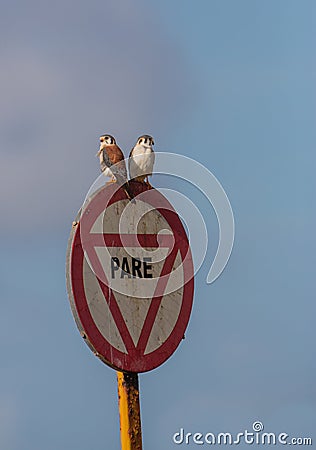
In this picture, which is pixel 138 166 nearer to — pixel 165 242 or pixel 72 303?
pixel 165 242

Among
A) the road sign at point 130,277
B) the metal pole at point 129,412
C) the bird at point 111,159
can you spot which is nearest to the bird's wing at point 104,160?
the bird at point 111,159

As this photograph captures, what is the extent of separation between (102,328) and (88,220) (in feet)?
1.77

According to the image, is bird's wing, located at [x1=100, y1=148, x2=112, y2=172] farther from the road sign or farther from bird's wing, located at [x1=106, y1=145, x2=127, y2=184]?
the road sign

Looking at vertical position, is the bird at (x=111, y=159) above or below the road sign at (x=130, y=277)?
above

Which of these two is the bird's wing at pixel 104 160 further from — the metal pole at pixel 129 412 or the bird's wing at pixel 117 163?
the metal pole at pixel 129 412

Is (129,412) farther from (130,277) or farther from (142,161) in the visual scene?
(142,161)

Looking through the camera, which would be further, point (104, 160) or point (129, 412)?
point (104, 160)

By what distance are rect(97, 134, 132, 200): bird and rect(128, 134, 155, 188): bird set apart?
62 millimetres

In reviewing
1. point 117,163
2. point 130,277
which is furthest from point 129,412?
point 117,163

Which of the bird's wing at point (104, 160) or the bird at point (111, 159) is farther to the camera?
the bird's wing at point (104, 160)

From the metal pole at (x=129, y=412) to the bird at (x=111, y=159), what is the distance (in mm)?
1056

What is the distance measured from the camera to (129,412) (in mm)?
5508

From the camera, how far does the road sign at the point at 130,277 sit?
531 cm

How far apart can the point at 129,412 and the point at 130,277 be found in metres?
0.68
